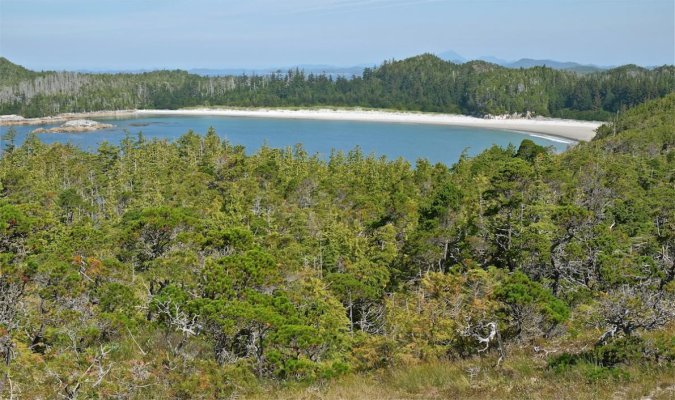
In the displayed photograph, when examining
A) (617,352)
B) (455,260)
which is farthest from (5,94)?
(617,352)

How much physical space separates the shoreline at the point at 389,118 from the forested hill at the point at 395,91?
19.3ft

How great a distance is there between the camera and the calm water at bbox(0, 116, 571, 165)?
9312cm

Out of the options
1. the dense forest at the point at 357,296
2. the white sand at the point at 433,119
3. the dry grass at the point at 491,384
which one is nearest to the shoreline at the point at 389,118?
the white sand at the point at 433,119

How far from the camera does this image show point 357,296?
19.5 meters

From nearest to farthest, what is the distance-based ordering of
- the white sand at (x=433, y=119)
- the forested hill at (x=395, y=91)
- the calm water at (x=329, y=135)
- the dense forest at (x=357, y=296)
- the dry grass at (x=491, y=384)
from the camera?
the dry grass at (x=491, y=384)
the dense forest at (x=357, y=296)
the calm water at (x=329, y=135)
the white sand at (x=433, y=119)
the forested hill at (x=395, y=91)

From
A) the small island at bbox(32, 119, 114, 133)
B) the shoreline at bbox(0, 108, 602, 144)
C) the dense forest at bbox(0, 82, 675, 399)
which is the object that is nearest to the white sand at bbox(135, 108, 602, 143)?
the shoreline at bbox(0, 108, 602, 144)

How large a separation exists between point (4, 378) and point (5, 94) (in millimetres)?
180164

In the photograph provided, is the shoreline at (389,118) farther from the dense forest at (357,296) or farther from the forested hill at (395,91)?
the dense forest at (357,296)

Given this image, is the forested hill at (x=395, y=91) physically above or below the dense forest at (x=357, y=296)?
above

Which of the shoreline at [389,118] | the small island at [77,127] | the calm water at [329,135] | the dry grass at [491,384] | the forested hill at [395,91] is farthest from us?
the forested hill at [395,91]

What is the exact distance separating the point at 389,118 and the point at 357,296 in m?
131

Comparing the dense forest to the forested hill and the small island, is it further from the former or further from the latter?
the forested hill

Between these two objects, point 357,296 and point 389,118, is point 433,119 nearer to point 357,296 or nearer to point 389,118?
point 389,118

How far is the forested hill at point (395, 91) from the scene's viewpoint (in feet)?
481
